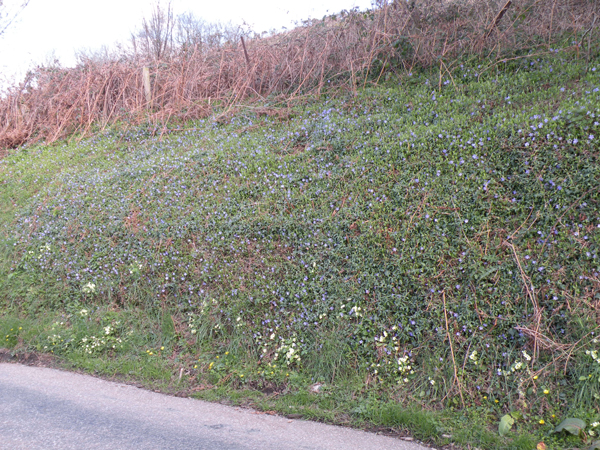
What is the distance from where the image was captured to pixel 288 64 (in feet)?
31.8

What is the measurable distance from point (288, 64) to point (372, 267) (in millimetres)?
6273

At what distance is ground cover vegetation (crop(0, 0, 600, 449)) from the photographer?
396 cm

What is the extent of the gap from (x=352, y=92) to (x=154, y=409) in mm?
6150

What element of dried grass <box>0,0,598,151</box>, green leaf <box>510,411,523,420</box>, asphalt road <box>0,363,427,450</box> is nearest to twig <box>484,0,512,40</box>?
dried grass <box>0,0,598,151</box>

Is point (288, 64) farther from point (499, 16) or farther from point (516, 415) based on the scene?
point (516, 415)

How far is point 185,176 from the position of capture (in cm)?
758

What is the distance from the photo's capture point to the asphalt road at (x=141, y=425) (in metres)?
3.64

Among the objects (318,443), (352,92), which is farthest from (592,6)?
(318,443)

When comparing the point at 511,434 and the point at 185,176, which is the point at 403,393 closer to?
the point at 511,434

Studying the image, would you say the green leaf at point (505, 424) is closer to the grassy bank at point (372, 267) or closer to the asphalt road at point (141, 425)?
the grassy bank at point (372, 267)

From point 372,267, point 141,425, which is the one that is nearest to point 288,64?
point 372,267

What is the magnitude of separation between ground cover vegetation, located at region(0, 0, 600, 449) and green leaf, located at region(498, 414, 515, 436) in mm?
11

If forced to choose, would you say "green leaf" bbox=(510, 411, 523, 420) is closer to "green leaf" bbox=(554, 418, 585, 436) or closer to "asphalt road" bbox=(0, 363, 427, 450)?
"green leaf" bbox=(554, 418, 585, 436)

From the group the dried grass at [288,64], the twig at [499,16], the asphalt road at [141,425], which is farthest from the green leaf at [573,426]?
the twig at [499,16]
